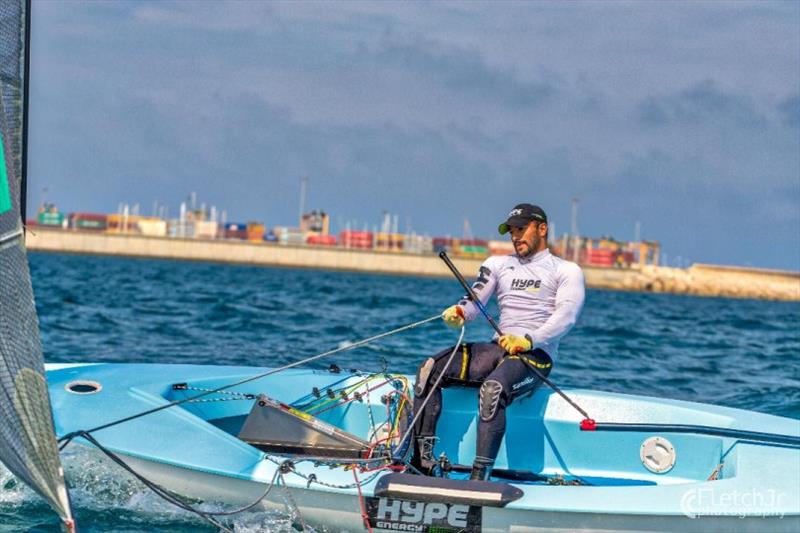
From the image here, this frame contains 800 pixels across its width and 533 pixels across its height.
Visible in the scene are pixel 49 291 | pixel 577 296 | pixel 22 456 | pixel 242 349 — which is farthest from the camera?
pixel 49 291

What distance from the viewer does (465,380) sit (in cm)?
602

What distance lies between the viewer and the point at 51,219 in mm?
119750

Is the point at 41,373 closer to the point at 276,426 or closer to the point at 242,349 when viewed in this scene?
the point at 276,426

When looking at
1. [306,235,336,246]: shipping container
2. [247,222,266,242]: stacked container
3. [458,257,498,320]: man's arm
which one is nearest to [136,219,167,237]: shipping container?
[247,222,266,242]: stacked container

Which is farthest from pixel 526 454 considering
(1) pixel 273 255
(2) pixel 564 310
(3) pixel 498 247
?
(3) pixel 498 247

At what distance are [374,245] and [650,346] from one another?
338ft

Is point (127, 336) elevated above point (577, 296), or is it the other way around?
point (577, 296)

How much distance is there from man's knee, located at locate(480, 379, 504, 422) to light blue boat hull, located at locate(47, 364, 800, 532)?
458mm

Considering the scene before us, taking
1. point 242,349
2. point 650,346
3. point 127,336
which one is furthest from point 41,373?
point 650,346

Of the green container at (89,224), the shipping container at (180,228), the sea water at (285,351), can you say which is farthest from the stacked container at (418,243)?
the sea water at (285,351)

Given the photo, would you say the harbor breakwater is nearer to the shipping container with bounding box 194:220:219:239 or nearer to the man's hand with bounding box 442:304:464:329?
the shipping container with bounding box 194:220:219:239

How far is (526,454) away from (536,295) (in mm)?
986

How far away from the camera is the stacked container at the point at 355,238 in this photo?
11550 cm

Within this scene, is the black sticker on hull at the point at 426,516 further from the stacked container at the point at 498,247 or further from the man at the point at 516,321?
the stacked container at the point at 498,247
